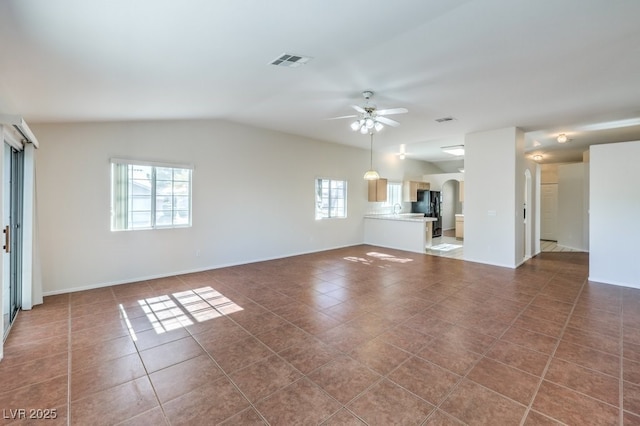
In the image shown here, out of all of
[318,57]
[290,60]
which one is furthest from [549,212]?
[290,60]

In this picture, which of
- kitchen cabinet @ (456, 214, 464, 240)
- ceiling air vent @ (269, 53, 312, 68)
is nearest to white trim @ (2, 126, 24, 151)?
ceiling air vent @ (269, 53, 312, 68)

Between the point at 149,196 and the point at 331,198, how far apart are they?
467 cm

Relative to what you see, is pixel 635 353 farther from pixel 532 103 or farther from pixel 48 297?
pixel 48 297

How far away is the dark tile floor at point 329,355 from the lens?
79.5 inches

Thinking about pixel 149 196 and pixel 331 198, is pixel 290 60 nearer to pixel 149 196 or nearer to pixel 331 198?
pixel 149 196

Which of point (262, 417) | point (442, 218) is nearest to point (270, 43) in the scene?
point (262, 417)

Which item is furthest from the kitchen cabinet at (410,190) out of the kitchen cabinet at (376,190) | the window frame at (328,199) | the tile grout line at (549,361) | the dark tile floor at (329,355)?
the tile grout line at (549,361)

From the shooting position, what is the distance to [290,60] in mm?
3051

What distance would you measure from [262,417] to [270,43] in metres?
3.05

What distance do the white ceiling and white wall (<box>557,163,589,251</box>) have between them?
164 inches

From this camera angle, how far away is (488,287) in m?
4.77

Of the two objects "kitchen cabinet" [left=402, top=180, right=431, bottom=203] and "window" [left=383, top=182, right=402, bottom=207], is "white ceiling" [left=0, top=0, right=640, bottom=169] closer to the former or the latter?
"window" [left=383, top=182, right=402, bottom=207]

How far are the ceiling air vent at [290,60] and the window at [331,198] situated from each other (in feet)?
15.7

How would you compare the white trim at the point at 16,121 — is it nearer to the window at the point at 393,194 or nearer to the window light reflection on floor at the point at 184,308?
the window light reflection on floor at the point at 184,308
